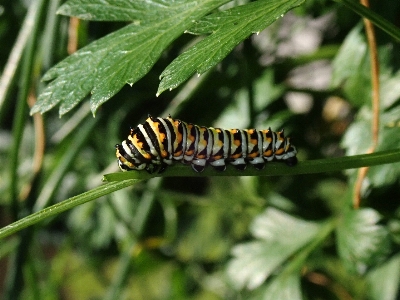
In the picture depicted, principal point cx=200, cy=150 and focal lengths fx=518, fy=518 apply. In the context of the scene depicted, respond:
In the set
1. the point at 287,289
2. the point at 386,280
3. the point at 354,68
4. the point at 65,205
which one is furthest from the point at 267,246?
the point at 65,205

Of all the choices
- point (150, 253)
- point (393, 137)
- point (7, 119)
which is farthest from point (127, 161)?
point (7, 119)

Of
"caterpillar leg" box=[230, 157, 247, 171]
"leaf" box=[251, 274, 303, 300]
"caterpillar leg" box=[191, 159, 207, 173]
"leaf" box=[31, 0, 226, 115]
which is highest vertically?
"leaf" box=[31, 0, 226, 115]

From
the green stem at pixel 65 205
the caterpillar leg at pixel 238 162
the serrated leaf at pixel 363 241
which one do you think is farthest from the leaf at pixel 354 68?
the green stem at pixel 65 205

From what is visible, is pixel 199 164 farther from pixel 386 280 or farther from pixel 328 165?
pixel 386 280

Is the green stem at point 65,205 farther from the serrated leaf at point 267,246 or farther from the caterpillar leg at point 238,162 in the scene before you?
the serrated leaf at point 267,246

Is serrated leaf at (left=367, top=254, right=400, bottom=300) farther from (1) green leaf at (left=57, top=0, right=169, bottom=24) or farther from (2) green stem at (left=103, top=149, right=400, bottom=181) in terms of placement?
(1) green leaf at (left=57, top=0, right=169, bottom=24)

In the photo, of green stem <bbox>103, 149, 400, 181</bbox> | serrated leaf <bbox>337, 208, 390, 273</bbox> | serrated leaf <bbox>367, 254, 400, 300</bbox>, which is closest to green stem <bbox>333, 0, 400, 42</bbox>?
green stem <bbox>103, 149, 400, 181</bbox>

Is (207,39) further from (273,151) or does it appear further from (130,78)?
(273,151)

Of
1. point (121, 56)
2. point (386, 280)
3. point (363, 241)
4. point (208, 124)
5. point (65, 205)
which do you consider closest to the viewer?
point (65, 205)
